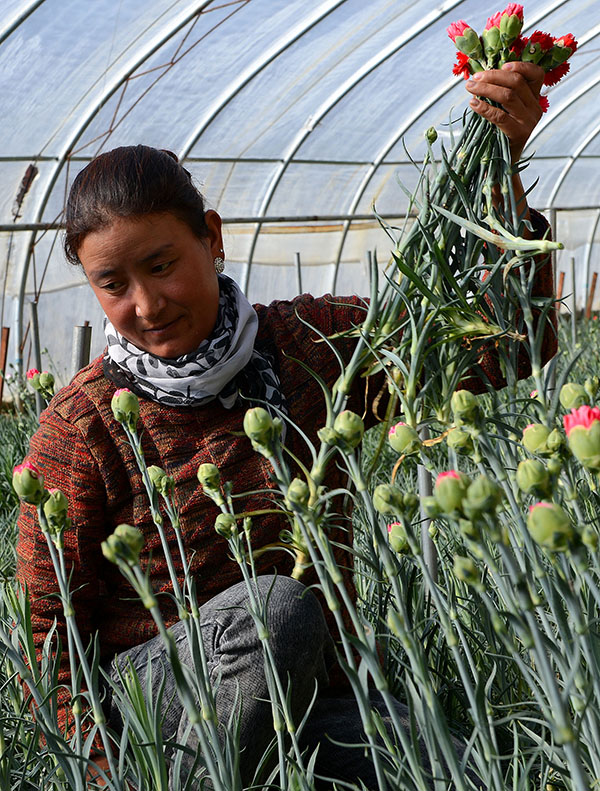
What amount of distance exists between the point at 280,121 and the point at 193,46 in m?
1.02

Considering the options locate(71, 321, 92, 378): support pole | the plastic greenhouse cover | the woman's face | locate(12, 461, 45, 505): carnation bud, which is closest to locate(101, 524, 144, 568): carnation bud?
locate(12, 461, 45, 505): carnation bud

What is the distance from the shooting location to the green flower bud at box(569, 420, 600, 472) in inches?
16.5

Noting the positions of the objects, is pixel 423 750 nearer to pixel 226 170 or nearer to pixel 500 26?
pixel 500 26

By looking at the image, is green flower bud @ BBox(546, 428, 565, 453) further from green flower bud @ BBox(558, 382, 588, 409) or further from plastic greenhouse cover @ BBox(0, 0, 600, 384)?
plastic greenhouse cover @ BBox(0, 0, 600, 384)

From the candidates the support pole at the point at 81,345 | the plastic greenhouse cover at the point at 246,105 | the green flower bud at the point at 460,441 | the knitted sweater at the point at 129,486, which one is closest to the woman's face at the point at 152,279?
the knitted sweater at the point at 129,486

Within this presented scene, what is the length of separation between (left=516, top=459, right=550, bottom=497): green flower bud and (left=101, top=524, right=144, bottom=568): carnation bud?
195 mm

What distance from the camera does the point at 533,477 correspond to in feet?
1.40

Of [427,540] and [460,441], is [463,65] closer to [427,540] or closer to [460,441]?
[460,441]

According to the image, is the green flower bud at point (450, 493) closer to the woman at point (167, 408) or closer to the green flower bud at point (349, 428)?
the green flower bud at point (349, 428)

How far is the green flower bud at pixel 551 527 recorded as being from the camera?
376 mm

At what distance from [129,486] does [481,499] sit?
79 cm

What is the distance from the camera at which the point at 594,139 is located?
265 inches

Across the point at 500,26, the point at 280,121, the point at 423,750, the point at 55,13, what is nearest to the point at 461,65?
the point at 500,26

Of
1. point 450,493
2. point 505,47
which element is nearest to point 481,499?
point 450,493
